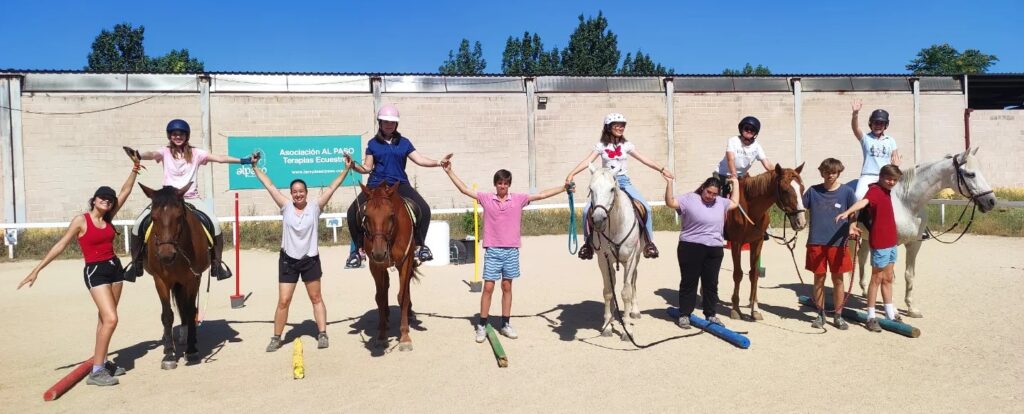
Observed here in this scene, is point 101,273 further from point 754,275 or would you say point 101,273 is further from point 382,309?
point 754,275

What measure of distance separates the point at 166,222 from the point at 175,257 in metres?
0.43

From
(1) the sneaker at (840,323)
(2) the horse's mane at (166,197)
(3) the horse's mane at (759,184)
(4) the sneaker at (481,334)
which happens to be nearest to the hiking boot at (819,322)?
(1) the sneaker at (840,323)

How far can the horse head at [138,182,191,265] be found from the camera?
5.83m

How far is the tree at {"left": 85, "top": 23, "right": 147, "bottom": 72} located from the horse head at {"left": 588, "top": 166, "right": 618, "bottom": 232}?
56316 millimetres

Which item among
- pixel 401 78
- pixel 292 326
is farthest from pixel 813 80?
pixel 292 326

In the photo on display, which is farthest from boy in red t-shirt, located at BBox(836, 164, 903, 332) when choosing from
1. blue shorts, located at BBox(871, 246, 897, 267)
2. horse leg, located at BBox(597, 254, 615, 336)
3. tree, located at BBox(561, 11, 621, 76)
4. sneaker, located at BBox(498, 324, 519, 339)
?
tree, located at BBox(561, 11, 621, 76)

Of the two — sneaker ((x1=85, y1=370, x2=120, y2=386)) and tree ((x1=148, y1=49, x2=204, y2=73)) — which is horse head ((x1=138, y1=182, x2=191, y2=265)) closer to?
sneaker ((x1=85, y1=370, x2=120, y2=386))

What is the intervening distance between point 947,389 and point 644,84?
20360 mm

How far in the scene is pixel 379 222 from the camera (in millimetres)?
6371

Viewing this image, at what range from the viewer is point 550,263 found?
13703 millimetres

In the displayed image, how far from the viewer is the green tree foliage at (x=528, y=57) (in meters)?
58.3

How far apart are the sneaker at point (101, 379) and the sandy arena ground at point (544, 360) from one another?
0.06 metres

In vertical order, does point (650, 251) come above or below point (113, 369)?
above

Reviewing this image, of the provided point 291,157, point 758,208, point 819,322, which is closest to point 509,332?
point 758,208
